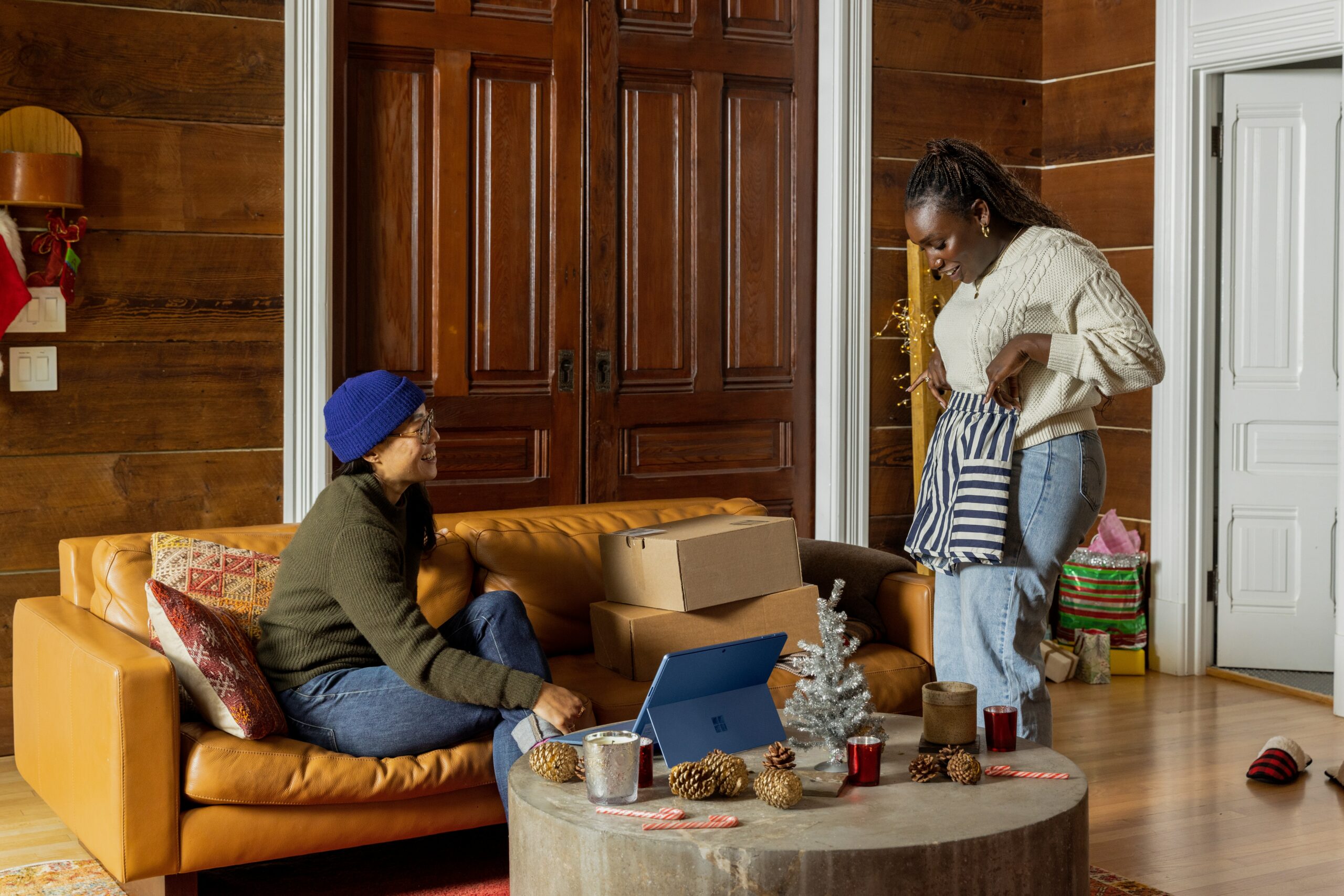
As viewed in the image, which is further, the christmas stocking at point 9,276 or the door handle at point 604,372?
the door handle at point 604,372

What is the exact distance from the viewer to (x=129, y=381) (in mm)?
3811

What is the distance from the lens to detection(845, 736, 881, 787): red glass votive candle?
205 centimetres

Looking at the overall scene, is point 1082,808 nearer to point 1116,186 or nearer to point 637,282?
point 637,282

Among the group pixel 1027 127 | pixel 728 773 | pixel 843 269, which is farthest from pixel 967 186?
pixel 1027 127

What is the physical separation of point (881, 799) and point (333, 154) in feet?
9.13

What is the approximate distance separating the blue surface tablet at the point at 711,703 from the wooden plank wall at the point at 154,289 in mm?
1980

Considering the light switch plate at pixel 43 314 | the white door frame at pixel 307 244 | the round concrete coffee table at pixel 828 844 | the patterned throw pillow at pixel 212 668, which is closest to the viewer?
the round concrete coffee table at pixel 828 844

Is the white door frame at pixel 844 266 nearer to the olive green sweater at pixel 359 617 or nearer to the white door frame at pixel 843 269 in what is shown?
the white door frame at pixel 843 269

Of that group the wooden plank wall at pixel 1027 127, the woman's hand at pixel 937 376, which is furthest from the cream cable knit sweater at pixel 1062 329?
the wooden plank wall at pixel 1027 127

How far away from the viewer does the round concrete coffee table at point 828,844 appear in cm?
178

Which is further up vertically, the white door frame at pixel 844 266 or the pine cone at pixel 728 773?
the white door frame at pixel 844 266

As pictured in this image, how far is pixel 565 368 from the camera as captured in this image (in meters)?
4.45

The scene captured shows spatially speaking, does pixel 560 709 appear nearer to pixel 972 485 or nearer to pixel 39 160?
pixel 972 485

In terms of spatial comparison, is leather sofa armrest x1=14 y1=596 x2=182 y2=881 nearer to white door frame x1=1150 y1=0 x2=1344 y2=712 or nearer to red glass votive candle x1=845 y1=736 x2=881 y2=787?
red glass votive candle x1=845 y1=736 x2=881 y2=787
